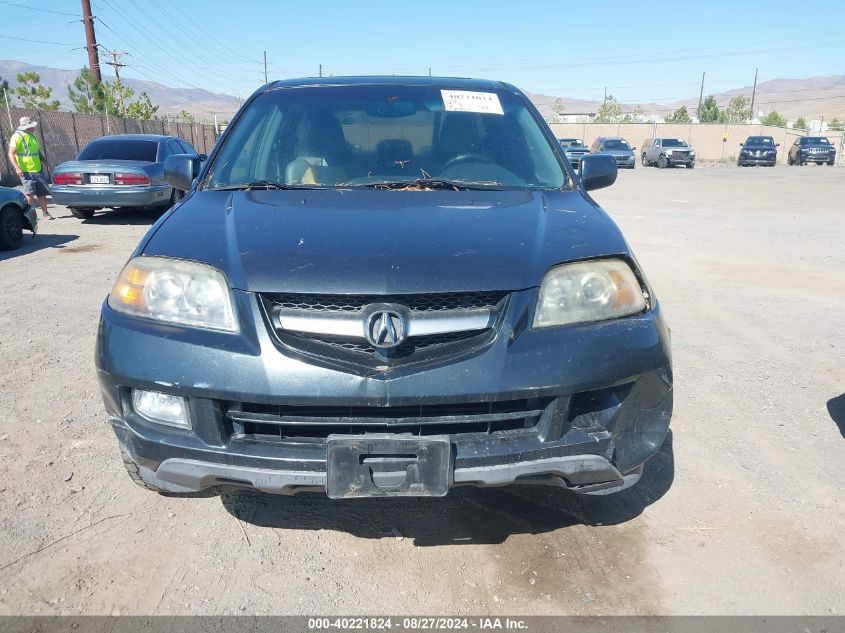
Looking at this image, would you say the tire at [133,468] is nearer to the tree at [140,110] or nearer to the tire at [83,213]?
the tire at [83,213]

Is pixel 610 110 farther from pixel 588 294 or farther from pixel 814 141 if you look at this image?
pixel 588 294

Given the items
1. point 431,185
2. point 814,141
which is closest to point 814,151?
point 814,141

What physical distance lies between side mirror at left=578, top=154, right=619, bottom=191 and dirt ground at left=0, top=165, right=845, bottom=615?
4.49ft

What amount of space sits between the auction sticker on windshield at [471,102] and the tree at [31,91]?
36.5m

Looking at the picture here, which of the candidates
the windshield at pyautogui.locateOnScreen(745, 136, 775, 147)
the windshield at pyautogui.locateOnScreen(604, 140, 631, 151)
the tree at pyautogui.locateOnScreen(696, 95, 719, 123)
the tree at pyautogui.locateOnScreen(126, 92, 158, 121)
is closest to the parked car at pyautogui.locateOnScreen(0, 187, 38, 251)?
the windshield at pyautogui.locateOnScreen(604, 140, 631, 151)

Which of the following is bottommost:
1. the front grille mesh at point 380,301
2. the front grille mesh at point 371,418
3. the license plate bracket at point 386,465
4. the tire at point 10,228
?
the tire at point 10,228

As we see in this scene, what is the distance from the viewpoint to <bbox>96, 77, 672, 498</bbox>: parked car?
196cm

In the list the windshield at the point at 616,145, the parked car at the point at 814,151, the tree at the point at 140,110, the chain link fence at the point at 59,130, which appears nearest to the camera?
the chain link fence at the point at 59,130

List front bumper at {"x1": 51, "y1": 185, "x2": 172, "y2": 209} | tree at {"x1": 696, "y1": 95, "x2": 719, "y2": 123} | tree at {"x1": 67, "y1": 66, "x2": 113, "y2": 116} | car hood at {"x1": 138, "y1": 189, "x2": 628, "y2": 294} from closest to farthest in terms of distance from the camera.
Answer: car hood at {"x1": 138, "y1": 189, "x2": 628, "y2": 294}, front bumper at {"x1": 51, "y1": 185, "x2": 172, "y2": 209}, tree at {"x1": 67, "y1": 66, "x2": 113, "y2": 116}, tree at {"x1": 696, "y1": 95, "x2": 719, "y2": 123}

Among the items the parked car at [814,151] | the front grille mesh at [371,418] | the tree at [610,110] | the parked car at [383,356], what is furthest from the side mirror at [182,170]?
the tree at [610,110]

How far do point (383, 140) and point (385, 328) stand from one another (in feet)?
5.13

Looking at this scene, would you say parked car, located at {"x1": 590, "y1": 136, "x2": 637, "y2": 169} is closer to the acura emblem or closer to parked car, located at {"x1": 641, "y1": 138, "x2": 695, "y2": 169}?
parked car, located at {"x1": 641, "y1": 138, "x2": 695, "y2": 169}

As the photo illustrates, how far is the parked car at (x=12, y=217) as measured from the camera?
27.9 feet

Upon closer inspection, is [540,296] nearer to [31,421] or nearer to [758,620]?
[758,620]
